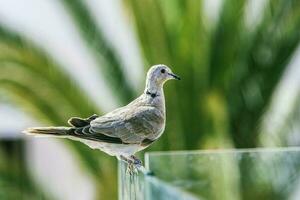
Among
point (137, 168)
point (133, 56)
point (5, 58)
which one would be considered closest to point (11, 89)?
point (5, 58)

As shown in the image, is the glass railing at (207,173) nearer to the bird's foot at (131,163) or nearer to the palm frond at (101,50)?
the bird's foot at (131,163)

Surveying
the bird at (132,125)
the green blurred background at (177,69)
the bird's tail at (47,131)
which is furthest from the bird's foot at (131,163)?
the green blurred background at (177,69)

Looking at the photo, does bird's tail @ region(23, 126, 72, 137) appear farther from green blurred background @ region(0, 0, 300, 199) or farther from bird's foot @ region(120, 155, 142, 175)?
green blurred background @ region(0, 0, 300, 199)

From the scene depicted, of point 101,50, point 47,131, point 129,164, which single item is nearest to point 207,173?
point 129,164

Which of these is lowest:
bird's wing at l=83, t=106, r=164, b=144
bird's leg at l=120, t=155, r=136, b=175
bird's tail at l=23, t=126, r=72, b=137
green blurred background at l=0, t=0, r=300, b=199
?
bird's leg at l=120, t=155, r=136, b=175

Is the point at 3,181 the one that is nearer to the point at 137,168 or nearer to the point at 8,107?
the point at 8,107

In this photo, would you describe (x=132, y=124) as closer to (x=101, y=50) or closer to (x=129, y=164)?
(x=129, y=164)

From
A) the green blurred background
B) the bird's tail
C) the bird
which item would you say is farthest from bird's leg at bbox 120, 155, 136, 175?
the green blurred background
